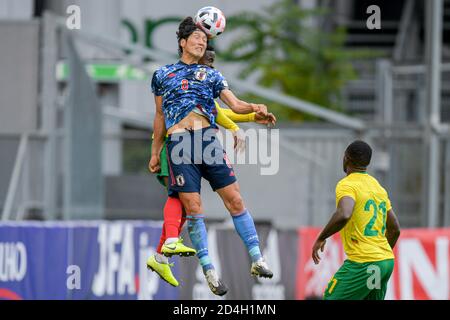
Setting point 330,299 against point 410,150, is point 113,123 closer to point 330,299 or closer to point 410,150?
point 410,150

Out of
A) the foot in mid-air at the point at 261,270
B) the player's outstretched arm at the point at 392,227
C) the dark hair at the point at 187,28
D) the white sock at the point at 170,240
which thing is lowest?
the foot in mid-air at the point at 261,270

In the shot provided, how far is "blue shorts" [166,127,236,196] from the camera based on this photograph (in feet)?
34.1

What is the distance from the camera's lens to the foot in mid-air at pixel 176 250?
10.2 m

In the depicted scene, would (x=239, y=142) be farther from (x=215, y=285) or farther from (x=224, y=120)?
(x=215, y=285)

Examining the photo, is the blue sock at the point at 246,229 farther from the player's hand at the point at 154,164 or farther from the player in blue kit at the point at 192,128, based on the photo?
the player's hand at the point at 154,164

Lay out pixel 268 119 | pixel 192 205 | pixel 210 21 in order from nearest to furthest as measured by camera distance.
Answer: pixel 268 119 → pixel 210 21 → pixel 192 205

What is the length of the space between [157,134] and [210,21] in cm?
111

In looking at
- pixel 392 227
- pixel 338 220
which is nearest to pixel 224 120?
pixel 338 220

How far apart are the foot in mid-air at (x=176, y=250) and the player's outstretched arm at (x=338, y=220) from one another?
63.4 inches

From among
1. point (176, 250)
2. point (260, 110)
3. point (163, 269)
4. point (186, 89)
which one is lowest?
point (163, 269)

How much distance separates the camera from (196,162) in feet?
34.3

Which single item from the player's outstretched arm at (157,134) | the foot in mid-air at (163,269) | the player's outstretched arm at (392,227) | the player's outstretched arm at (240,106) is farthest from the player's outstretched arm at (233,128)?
the player's outstretched arm at (392,227)

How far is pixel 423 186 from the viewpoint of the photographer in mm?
21578

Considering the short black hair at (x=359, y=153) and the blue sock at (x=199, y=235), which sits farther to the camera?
the short black hair at (x=359, y=153)
